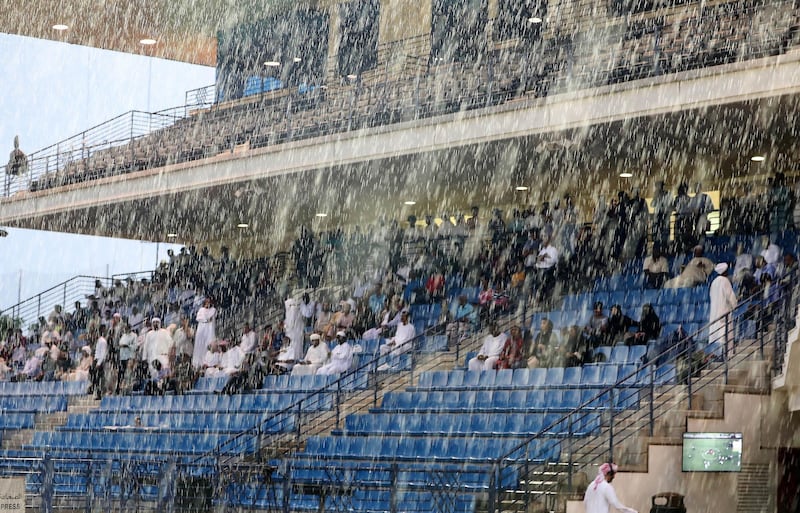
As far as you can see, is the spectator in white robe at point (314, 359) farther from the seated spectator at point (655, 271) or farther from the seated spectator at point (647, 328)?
the seated spectator at point (647, 328)

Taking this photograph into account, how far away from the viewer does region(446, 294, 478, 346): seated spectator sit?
68.3ft

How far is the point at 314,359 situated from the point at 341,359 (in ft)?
2.62

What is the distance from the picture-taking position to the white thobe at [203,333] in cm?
2550

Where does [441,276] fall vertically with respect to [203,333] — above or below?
above

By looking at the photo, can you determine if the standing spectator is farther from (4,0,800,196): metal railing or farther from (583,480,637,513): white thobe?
(583,480,637,513): white thobe

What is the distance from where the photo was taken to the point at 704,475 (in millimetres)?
15430

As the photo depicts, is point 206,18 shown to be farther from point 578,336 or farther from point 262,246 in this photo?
point 578,336

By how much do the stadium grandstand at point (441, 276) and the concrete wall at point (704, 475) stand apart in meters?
0.04

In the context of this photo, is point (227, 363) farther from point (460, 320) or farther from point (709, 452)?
point (709, 452)

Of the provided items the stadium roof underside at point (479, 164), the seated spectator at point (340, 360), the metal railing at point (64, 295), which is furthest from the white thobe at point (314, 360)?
the metal railing at point (64, 295)

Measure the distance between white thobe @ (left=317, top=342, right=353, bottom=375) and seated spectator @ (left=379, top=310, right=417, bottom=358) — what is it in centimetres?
55

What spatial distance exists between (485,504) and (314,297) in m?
12.5

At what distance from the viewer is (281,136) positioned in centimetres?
2511

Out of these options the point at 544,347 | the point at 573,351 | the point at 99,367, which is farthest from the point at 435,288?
the point at 99,367
